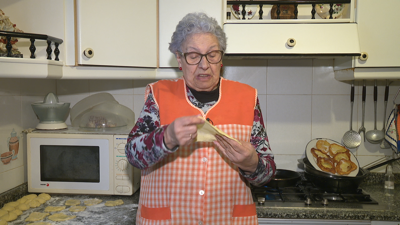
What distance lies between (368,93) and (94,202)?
1.63 meters

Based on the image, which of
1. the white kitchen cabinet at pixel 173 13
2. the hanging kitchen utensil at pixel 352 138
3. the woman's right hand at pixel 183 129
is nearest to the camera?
the woman's right hand at pixel 183 129

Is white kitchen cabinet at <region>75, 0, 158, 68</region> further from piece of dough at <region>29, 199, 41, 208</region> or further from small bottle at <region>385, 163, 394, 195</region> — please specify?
small bottle at <region>385, 163, 394, 195</region>

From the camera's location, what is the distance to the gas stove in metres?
1.60

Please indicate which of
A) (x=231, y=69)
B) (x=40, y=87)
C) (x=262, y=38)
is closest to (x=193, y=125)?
(x=262, y=38)

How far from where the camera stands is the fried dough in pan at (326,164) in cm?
176

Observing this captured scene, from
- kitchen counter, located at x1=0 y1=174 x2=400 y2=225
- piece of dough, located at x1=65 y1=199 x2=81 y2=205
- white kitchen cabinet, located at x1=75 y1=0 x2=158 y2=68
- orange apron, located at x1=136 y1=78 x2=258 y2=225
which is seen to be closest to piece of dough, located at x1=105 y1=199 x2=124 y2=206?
kitchen counter, located at x1=0 y1=174 x2=400 y2=225

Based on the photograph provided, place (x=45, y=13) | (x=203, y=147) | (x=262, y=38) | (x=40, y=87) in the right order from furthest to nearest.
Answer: (x=40, y=87), (x=262, y=38), (x=45, y=13), (x=203, y=147)

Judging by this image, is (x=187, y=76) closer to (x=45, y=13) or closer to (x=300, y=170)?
(x=45, y=13)

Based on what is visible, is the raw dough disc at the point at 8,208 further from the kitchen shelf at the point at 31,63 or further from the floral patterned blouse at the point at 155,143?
the floral patterned blouse at the point at 155,143

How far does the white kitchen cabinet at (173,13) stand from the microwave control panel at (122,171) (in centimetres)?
44

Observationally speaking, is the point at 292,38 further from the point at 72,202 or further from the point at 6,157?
the point at 6,157

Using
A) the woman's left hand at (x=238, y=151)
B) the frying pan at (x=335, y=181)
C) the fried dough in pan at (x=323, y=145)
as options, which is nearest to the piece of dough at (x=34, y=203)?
the woman's left hand at (x=238, y=151)

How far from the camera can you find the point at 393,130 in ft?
6.30

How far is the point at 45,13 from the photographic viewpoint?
138 centimetres
